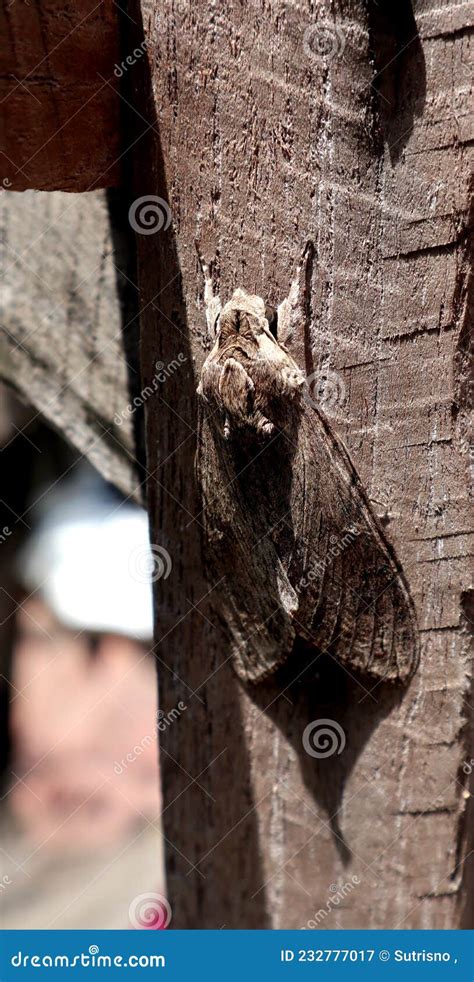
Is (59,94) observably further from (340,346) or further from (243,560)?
(243,560)

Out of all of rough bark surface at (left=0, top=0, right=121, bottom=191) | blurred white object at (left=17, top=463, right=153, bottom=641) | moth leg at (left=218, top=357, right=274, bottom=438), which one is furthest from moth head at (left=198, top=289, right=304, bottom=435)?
blurred white object at (left=17, top=463, right=153, bottom=641)

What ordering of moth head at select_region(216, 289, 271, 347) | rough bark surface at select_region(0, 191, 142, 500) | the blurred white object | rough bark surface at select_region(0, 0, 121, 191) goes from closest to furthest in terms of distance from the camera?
rough bark surface at select_region(0, 0, 121, 191), moth head at select_region(216, 289, 271, 347), rough bark surface at select_region(0, 191, 142, 500), the blurred white object

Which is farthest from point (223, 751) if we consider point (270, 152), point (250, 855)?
point (270, 152)

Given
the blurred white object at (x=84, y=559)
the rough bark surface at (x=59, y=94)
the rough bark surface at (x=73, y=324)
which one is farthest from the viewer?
the blurred white object at (x=84, y=559)

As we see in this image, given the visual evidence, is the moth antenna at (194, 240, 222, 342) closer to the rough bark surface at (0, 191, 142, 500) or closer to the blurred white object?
the rough bark surface at (0, 191, 142, 500)

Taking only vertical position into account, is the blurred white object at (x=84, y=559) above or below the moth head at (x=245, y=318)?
above

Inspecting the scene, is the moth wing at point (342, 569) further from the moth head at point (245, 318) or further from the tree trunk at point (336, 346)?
the moth head at point (245, 318)

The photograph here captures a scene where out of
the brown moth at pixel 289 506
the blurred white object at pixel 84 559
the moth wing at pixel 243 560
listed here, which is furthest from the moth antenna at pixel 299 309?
the blurred white object at pixel 84 559

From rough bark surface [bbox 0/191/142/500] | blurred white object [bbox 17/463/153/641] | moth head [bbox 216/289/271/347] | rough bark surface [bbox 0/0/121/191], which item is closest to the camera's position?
rough bark surface [bbox 0/0/121/191]
